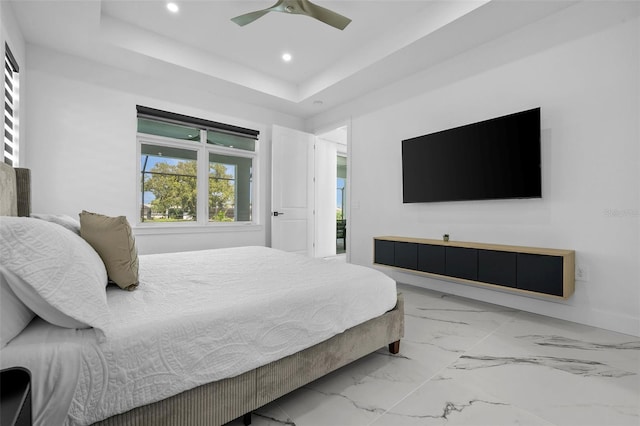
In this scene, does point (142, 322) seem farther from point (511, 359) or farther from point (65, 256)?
point (511, 359)

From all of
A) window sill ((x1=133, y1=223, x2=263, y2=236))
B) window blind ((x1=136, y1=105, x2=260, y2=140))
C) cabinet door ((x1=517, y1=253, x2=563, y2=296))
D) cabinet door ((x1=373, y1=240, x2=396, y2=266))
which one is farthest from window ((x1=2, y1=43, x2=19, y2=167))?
cabinet door ((x1=517, y1=253, x2=563, y2=296))

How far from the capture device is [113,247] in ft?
4.77

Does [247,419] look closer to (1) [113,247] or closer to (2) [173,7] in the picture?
(1) [113,247]

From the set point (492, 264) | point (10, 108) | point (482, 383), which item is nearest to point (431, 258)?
point (492, 264)

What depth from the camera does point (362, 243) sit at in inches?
173

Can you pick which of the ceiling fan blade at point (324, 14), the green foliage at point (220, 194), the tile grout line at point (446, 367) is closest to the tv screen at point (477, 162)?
the tile grout line at point (446, 367)

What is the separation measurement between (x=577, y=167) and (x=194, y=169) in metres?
4.30

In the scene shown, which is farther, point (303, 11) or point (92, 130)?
point (92, 130)

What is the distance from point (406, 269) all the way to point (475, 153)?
141 centimetres

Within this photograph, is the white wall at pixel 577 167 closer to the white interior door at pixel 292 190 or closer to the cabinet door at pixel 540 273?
the cabinet door at pixel 540 273

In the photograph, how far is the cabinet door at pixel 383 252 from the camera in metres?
3.56

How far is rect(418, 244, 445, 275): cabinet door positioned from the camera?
3.08m

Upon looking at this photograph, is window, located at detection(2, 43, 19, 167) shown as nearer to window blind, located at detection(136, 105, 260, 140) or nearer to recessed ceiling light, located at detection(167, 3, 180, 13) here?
window blind, located at detection(136, 105, 260, 140)

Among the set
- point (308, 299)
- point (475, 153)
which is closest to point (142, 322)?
point (308, 299)
